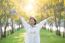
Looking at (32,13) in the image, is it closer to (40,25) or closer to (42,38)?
(40,25)

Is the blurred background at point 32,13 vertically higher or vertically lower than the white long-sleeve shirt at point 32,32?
higher

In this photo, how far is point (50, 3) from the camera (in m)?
2.73

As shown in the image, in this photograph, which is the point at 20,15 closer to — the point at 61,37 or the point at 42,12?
the point at 42,12

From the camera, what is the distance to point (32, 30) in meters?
2.70

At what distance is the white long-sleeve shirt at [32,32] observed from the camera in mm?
2682

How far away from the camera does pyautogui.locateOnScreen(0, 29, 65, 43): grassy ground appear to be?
2695 millimetres

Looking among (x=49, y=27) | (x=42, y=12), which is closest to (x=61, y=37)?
(x=49, y=27)

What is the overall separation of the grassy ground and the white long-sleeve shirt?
0.05 metres

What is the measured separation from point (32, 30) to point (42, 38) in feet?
0.55

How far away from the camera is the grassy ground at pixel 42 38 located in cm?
270

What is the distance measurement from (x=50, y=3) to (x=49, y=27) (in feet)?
1.04

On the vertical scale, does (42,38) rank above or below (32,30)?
below

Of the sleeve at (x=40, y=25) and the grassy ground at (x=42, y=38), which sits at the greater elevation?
the sleeve at (x=40, y=25)

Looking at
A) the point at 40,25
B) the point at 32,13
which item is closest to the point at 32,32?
the point at 40,25
